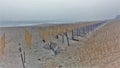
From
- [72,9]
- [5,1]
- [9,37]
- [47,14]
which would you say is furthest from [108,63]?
[5,1]

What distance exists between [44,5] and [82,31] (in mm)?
357

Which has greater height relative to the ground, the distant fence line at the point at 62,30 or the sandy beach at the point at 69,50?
the distant fence line at the point at 62,30

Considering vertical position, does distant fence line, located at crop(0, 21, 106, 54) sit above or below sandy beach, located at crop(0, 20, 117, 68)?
above

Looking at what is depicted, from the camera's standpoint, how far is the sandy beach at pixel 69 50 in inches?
61.4

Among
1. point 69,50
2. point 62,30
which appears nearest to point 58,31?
point 62,30

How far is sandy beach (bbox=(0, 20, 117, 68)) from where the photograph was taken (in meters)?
1.56

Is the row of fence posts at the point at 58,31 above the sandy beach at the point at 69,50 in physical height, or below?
above

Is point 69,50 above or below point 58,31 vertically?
below

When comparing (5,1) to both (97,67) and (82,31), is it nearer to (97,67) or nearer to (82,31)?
(82,31)

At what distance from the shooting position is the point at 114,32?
5.38 feet

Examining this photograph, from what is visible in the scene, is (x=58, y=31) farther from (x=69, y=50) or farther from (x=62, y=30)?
(x=69, y=50)

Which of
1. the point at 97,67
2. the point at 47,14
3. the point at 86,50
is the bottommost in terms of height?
the point at 97,67

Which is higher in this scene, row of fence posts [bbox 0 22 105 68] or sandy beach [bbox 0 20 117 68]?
row of fence posts [bbox 0 22 105 68]

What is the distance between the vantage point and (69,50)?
161cm
